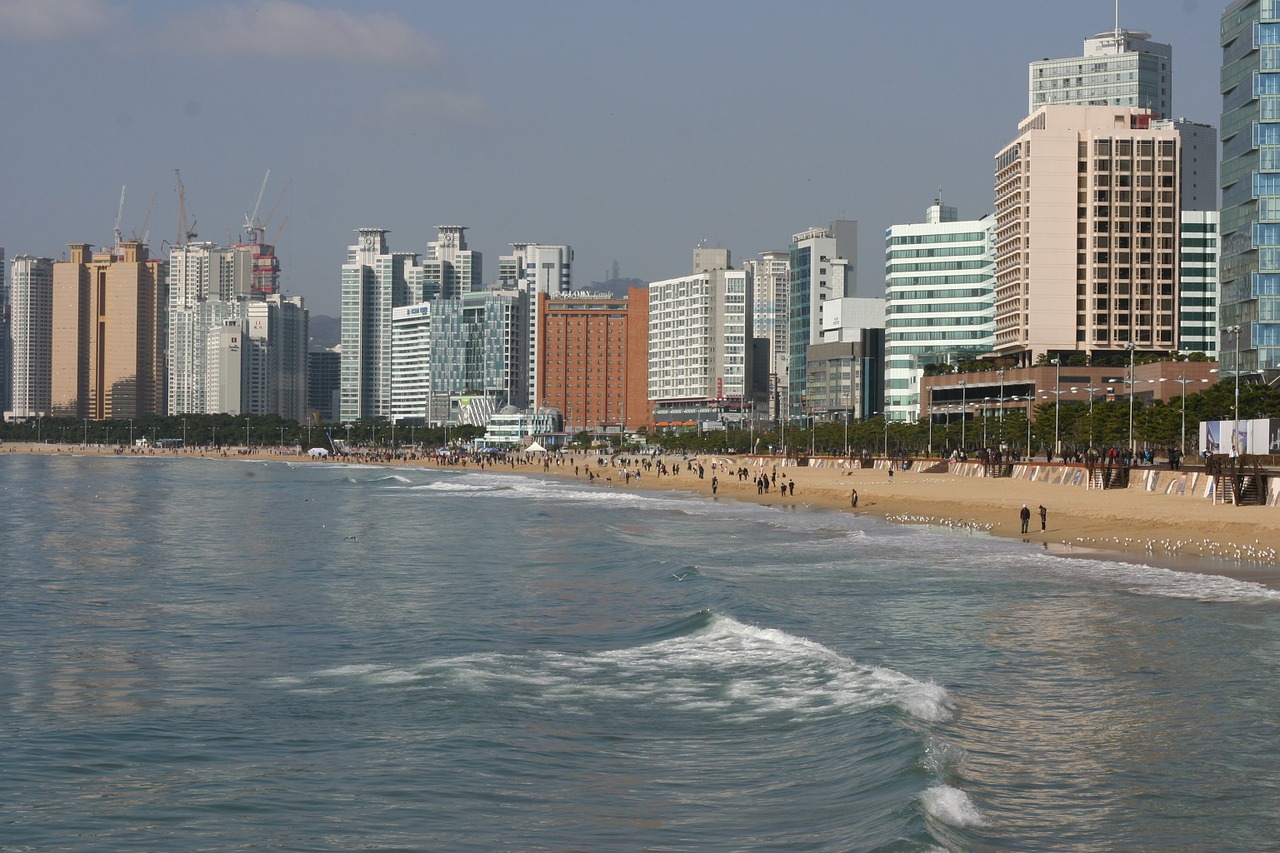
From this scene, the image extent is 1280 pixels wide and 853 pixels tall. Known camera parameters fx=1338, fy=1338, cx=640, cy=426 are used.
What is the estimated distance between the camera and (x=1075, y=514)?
192 ft

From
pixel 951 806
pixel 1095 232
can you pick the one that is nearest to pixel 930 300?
pixel 1095 232

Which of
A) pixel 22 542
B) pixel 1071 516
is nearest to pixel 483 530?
pixel 22 542

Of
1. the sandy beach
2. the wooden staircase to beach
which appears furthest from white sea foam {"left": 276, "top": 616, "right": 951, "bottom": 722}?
the wooden staircase to beach

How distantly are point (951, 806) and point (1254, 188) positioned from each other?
94.2m

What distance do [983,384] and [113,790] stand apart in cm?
13357

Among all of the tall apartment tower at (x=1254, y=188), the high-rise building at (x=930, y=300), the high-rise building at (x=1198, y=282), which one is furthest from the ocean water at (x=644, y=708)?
the high-rise building at (x=930, y=300)

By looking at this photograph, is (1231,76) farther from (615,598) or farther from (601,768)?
(601,768)

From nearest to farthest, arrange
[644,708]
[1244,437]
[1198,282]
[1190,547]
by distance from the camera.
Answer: [644,708], [1190,547], [1244,437], [1198,282]

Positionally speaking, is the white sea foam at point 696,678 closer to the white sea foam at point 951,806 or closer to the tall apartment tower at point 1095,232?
the white sea foam at point 951,806

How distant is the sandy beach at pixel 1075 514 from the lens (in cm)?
4194

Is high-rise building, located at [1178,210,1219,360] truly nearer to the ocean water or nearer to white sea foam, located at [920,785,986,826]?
the ocean water

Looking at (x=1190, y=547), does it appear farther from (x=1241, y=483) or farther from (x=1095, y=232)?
(x=1095, y=232)

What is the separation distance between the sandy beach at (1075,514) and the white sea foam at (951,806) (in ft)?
71.4

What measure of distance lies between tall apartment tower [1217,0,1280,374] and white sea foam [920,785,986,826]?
86.9 m
